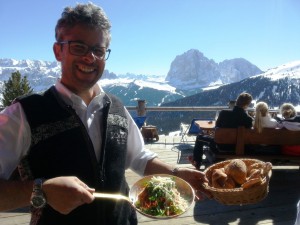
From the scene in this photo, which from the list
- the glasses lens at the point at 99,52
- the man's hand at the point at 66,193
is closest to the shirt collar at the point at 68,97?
the glasses lens at the point at 99,52

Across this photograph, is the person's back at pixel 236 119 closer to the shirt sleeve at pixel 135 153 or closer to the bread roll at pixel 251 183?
the bread roll at pixel 251 183

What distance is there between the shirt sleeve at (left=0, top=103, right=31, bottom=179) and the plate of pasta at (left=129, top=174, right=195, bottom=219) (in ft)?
2.31

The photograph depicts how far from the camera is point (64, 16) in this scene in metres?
1.65

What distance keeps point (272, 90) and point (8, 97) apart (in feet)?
484

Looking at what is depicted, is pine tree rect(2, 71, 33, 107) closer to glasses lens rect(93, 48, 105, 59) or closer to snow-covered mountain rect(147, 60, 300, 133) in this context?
glasses lens rect(93, 48, 105, 59)

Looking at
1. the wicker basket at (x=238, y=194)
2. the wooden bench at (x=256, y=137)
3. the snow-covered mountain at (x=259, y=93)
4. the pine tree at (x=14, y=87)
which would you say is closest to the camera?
the wicker basket at (x=238, y=194)

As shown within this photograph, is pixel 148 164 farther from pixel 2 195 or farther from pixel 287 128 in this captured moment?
pixel 287 128

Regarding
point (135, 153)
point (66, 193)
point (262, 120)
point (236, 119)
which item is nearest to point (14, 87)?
point (236, 119)

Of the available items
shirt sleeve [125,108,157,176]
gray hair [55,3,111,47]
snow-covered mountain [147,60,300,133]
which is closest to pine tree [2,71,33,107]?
shirt sleeve [125,108,157,176]

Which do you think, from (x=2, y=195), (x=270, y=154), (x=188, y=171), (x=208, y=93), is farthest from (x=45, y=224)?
(x=208, y=93)

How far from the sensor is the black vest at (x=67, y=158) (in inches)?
57.6

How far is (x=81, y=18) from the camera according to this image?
1634 millimetres

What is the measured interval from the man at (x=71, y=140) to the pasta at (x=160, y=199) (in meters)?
0.11

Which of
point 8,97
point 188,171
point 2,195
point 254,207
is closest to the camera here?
point 2,195
